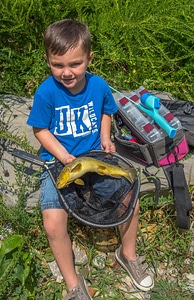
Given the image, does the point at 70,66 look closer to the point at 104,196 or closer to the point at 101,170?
the point at 101,170

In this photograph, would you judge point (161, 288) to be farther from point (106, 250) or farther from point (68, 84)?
point (68, 84)

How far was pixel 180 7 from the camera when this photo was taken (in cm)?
434

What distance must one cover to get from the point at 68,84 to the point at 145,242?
1.14 m

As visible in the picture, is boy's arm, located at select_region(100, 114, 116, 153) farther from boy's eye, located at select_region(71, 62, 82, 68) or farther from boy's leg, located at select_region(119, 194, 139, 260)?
Result: boy's eye, located at select_region(71, 62, 82, 68)

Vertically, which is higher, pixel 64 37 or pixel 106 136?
pixel 64 37

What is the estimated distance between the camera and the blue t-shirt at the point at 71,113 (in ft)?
9.04

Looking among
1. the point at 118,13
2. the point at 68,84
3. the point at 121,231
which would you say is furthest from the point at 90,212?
the point at 118,13

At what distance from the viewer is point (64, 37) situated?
261 cm

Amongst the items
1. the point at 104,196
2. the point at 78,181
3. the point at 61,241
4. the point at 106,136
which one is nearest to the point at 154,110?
the point at 106,136

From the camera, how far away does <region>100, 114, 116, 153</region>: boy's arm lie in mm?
2932

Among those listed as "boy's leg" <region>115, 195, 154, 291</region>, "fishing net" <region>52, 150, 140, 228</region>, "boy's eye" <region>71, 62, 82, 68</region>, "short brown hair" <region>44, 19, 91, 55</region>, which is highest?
"short brown hair" <region>44, 19, 91, 55</region>

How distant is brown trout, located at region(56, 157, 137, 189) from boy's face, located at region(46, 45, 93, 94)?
452 millimetres

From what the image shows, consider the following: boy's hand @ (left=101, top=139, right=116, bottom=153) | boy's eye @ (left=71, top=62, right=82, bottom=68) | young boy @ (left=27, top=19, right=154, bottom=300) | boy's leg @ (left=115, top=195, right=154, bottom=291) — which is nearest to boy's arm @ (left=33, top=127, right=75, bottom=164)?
young boy @ (left=27, top=19, right=154, bottom=300)

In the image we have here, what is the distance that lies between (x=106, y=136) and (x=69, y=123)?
10.1 inches
